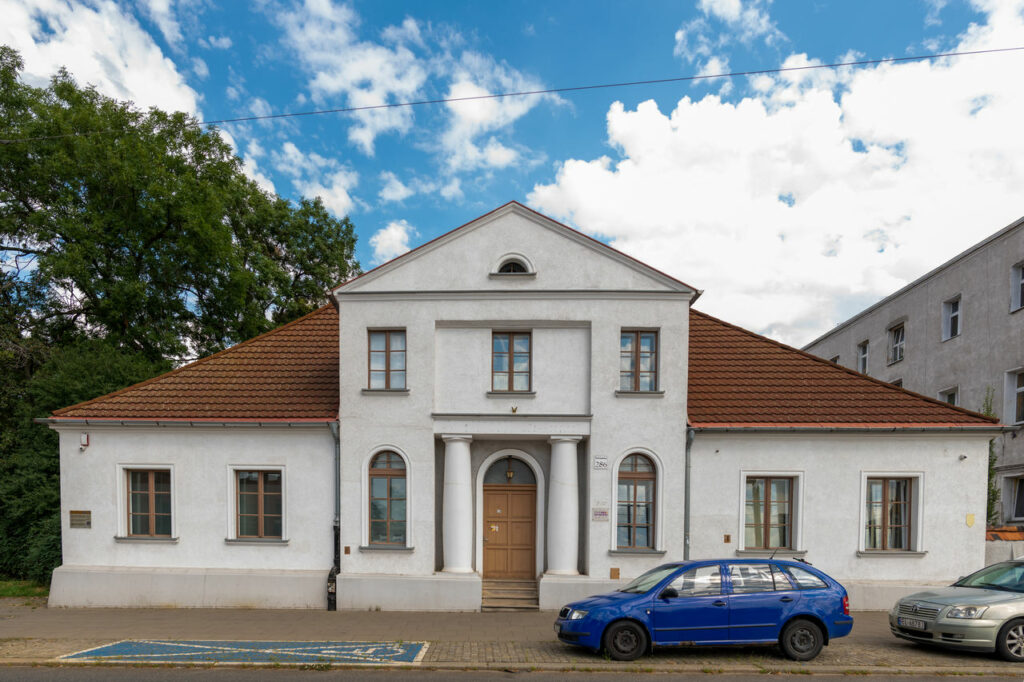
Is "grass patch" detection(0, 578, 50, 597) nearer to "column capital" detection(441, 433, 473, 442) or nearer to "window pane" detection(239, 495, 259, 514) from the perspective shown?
"window pane" detection(239, 495, 259, 514)

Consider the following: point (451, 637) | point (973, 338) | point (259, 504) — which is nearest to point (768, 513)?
point (451, 637)

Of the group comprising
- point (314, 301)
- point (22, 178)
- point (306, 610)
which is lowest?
point (306, 610)

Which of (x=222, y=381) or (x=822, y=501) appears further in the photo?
(x=222, y=381)

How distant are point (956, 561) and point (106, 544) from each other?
17.8m

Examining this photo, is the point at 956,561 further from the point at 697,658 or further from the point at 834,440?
the point at 697,658

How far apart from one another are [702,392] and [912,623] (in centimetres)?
560

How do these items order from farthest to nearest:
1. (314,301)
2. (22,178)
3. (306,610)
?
(314,301) → (22,178) → (306,610)

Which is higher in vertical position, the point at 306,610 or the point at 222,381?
the point at 222,381

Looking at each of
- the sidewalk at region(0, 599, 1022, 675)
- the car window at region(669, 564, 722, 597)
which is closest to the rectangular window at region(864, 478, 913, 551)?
the sidewalk at region(0, 599, 1022, 675)

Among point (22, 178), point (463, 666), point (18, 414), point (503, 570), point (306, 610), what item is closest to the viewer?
point (463, 666)

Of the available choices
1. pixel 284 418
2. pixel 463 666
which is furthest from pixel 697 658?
pixel 284 418

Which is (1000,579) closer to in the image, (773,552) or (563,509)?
(773,552)

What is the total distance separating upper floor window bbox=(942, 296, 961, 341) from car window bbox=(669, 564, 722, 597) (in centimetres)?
2087

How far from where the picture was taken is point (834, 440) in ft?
42.5
